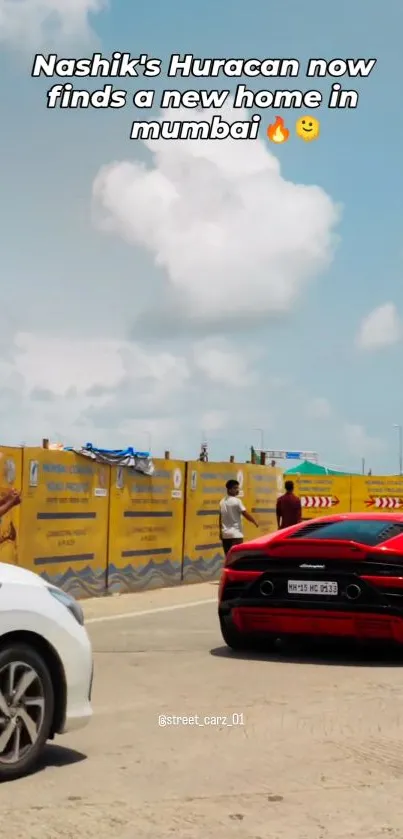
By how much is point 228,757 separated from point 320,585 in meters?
3.66

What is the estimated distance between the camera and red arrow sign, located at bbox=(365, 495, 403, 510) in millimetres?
33406

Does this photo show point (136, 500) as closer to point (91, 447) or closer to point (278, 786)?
point (91, 447)

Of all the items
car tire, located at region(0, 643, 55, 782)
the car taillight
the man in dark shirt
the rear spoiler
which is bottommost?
car tire, located at region(0, 643, 55, 782)

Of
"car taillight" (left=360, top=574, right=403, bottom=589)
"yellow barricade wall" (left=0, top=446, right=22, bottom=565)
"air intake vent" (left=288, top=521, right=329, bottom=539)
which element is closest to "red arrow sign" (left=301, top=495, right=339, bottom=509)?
"yellow barricade wall" (left=0, top=446, right=22, bottom=565)

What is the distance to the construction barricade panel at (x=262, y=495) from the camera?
22609 mm

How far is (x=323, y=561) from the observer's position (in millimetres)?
10102

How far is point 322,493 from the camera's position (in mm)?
33219

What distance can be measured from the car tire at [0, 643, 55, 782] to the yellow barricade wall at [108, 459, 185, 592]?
35.0ft

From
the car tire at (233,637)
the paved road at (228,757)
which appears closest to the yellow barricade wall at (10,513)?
the paved road at (228,757)

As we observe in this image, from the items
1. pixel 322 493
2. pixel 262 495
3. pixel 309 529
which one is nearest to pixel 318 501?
pixel 322 493

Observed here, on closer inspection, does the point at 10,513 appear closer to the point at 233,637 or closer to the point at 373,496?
the point at 233,637

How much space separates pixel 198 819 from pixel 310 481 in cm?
2797

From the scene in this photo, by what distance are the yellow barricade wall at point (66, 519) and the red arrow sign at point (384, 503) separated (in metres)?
17.8

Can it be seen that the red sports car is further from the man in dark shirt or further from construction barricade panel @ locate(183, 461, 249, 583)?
construction barricade panel @ locate(183, 461, 249, 583)
